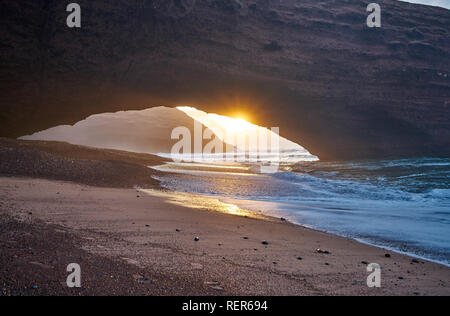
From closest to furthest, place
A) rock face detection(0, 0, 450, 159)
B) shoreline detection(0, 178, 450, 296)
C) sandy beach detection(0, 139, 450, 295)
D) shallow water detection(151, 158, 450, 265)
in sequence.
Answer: sandy beach detection(0, 139, 450, 295), shoreline detection(0, 178, 450, 296), shallow water detection(151, 158, 450, 265), rock face detection(0, 0, 450, 159)

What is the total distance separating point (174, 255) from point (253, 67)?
22416mm

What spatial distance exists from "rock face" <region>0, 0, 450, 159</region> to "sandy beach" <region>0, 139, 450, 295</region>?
58.7 ft

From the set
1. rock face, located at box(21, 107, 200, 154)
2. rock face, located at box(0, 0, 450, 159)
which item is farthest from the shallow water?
rock face, located at box(21, 107, 200, 154)

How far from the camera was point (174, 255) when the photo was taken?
3.22 m

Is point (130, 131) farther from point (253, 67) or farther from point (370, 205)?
point (370, 205)

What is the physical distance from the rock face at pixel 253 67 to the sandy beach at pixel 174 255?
17.9 meters

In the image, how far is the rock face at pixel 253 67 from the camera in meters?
20.6

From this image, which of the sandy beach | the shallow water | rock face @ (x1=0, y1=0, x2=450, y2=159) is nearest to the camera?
the sandy beach

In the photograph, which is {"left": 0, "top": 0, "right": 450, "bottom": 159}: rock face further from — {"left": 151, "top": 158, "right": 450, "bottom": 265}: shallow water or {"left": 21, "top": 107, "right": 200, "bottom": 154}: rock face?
{"left": 21, "top": 107, "right": 200, "bottom": 154}: rock face

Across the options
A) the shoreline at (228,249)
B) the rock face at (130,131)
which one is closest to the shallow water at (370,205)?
the shoreline at (228,249)

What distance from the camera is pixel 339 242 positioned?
4598 millimetres

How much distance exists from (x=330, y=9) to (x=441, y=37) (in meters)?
10.5

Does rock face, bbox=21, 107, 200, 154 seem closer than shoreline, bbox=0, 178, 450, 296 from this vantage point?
No

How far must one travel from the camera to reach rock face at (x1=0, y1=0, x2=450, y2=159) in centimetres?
2059
